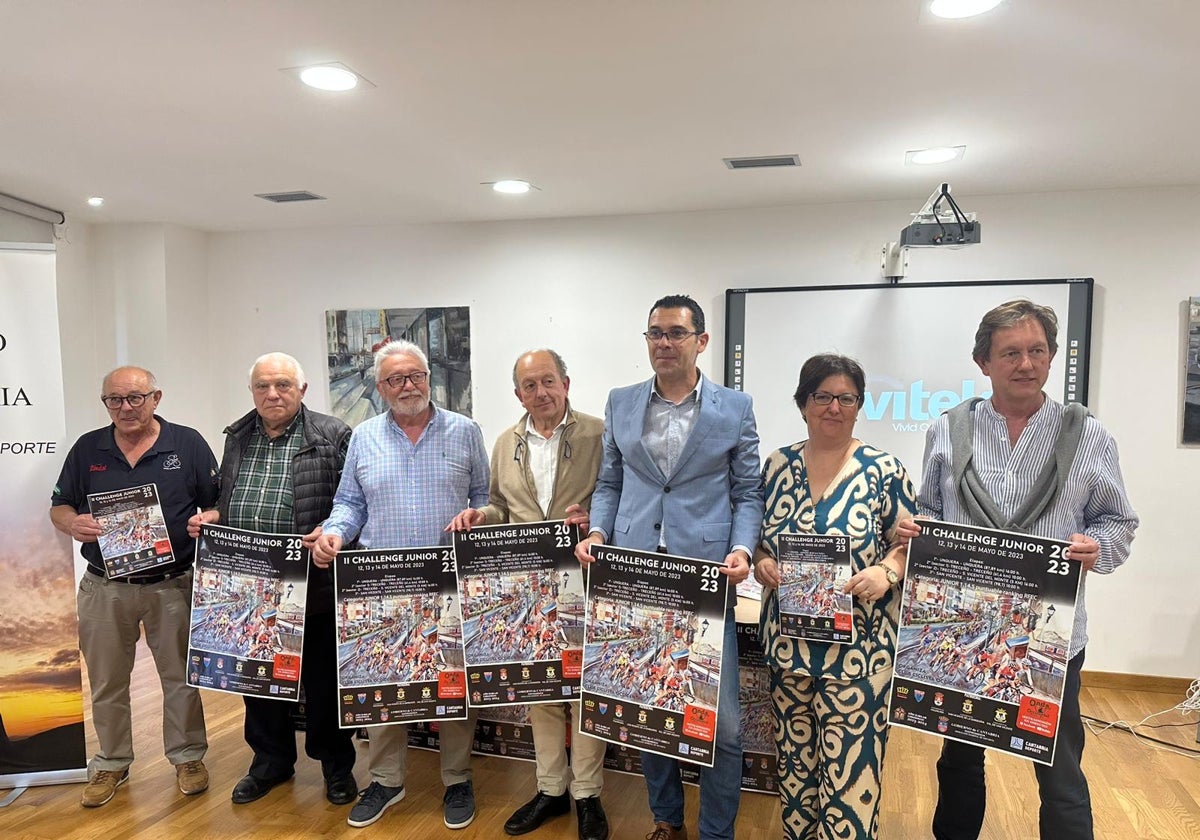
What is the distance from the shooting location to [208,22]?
2.08 metres

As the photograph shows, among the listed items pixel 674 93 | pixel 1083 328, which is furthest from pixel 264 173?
pixel 1083 328

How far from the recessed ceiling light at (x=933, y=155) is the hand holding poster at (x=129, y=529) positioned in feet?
11.2

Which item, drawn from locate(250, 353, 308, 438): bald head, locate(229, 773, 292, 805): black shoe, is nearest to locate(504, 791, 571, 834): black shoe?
locate(229, 773, 292, 805): black shoe

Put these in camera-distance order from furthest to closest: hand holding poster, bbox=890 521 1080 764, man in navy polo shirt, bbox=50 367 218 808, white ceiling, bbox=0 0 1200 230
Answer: man in navy polo shirt, bbox=50 367 218 808 → white ceiling, bbox=0 0 1200 230 → hand holding poster, bbox=890 521 1080 764

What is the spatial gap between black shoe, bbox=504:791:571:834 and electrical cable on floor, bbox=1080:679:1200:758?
8.31 ft

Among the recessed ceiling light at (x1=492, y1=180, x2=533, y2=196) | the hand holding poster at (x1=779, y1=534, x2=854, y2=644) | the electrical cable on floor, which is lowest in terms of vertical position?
the electrical cable on floor

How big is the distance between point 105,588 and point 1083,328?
4716mm

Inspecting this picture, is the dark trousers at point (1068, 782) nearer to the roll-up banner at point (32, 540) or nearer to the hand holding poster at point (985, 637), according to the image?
the hand holding poster at point (985, 637)

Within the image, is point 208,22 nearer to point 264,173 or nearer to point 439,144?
point 439,144

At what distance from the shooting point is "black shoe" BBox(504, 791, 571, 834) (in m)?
2.55

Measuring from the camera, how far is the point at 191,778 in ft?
9.38

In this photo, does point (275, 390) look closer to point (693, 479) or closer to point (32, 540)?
point (32, 540)

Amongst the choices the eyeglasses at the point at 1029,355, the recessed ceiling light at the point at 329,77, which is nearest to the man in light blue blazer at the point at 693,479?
the eyeglasses at the point at 1029,355

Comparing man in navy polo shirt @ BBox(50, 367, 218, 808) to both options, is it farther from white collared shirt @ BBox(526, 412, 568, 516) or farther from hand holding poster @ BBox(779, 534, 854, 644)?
hand holding poster @ BBox(779, 534, 854, 644)
